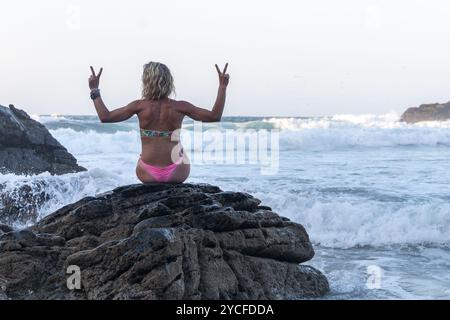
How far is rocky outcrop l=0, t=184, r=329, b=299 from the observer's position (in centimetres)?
559

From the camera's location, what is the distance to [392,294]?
7422mm

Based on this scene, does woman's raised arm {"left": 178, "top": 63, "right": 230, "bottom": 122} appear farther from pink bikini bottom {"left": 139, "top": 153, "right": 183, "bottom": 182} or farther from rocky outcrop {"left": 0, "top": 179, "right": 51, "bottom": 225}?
rocky outcrop {"left": 0, "top": 179, "right": 51, "bottom": 225}

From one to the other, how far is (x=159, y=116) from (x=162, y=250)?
5.40ft

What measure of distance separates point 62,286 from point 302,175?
13084 mm

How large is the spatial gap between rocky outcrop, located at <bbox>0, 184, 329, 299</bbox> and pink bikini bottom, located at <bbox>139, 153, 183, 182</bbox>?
11 centimetres

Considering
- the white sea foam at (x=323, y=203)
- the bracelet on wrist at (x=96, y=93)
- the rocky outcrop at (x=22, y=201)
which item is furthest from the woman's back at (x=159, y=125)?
the rocky outcrop at (x=22, y=201)

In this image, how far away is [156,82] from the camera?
649 centimetres

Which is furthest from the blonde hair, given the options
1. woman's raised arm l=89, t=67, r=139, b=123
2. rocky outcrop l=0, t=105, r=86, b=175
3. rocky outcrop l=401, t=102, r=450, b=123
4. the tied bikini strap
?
rocky outcrop l=401, t=102, r=450, b=123

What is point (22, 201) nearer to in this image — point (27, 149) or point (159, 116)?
point (27, 149)

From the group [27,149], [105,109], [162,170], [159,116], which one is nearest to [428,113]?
[27,149]

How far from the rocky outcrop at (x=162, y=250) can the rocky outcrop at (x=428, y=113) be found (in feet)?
163

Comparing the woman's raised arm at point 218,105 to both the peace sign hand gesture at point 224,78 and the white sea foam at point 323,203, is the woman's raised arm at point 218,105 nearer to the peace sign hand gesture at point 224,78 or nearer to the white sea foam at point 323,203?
the peace sign hand gesture at point 224,78

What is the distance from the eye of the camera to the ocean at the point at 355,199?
8516 millimetres
